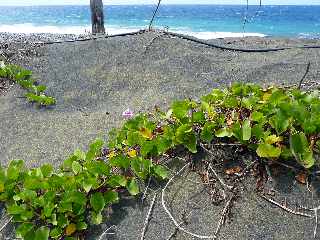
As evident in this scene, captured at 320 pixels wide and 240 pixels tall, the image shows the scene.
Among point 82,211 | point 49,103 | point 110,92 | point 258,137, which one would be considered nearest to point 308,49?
point 110,92

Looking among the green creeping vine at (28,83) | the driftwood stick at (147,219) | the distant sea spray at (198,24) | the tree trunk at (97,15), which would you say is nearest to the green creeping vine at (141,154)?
the driftwood stick at (147,219)

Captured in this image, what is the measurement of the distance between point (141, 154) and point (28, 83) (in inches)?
88.7

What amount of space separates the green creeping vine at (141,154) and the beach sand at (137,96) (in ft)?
0.40

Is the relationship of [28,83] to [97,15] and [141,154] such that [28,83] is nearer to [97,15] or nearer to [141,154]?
[141,154]

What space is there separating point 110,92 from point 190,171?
2014mm

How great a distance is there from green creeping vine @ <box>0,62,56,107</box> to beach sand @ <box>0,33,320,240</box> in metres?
0.08

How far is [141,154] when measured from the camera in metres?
2.32

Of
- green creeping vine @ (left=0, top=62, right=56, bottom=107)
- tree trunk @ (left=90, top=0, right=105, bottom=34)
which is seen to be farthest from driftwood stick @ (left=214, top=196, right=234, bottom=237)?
tree trunk @ (left=90, top=0, right=105, bottom=34)

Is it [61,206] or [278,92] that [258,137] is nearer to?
[278,92]

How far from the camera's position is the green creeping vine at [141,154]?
6.81ft

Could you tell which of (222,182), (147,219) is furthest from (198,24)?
(147,219)

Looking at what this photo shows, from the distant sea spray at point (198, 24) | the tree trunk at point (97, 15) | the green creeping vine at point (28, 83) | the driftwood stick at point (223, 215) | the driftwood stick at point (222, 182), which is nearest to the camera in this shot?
the driftwood stick at point (223, 215)

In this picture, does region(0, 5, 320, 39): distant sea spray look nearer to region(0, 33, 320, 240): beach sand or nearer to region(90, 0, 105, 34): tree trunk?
region(0, 33, 320, 240): beach sand

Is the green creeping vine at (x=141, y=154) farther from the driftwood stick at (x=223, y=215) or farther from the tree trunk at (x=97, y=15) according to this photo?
the tree trunk at (x=97, y=15)
